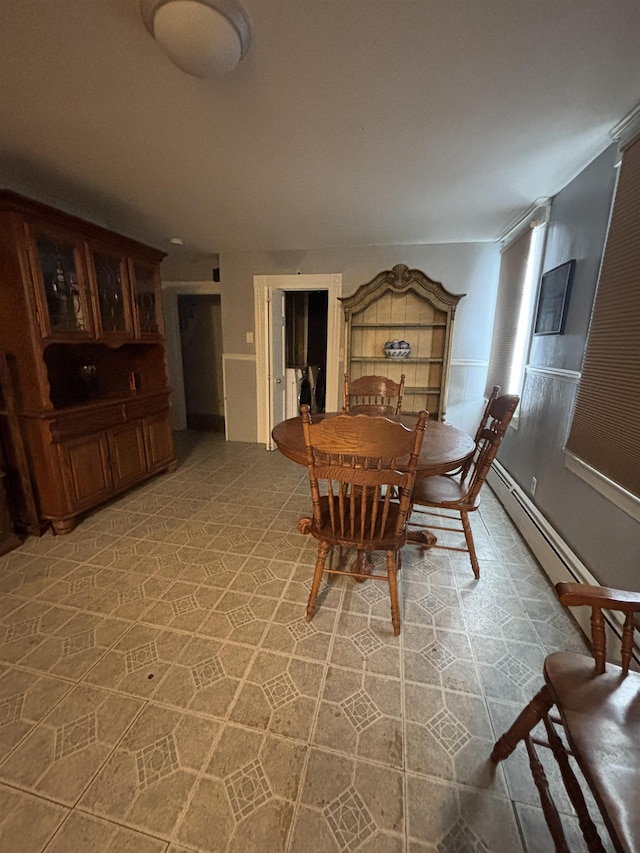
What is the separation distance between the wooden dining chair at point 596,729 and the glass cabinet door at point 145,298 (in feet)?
10.6

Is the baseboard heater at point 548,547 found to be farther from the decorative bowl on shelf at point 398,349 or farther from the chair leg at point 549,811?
the decorative bowl on shelf at point 398,349

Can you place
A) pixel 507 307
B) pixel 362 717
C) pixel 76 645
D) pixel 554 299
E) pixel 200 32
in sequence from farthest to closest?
pixel 507 307 → pixel 554 299 → pixel 76 645 → pixel 362 717 → pixel 200 32

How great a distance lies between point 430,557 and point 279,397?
282 cm

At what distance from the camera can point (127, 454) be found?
110 inches

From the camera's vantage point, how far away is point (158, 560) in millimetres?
2029

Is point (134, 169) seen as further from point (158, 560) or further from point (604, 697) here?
point (604, 697)

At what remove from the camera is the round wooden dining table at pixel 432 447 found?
5.11 ft

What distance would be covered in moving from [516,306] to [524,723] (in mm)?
2880

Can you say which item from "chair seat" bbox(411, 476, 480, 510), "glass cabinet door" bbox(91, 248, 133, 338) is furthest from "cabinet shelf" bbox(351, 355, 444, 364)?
"glass cabinet door" bbox(91, 248, 133, 338)

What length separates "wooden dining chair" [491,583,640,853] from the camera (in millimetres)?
646

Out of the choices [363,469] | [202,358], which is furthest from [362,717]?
[202,358]

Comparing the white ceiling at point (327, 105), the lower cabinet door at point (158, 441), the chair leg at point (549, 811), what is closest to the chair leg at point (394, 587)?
the chair leg at point (549, 811)

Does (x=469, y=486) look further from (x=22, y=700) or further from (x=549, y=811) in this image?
(x=22, y=700)

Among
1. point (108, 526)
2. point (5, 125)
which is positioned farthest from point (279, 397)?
point (5, 125)
